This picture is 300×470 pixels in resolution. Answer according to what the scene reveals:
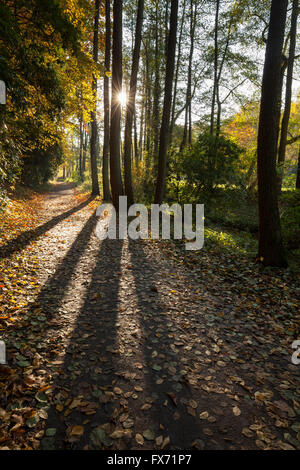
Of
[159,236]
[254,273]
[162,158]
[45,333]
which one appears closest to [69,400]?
[45,333]

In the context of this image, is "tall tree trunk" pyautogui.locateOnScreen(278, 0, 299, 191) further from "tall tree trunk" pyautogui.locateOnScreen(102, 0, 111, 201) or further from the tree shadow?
the tree shadow

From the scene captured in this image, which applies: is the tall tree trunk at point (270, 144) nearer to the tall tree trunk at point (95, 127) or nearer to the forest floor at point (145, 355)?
the forest floor at point (145, 355)

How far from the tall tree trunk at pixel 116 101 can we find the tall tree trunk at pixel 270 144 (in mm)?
6417

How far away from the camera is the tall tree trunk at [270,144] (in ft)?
18.6

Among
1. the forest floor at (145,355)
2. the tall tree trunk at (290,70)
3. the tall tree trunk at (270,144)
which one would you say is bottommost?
the forest floor at (145,355)

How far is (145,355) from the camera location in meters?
3.42

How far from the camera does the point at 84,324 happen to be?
402 centimetres

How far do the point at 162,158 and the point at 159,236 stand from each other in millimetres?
3771

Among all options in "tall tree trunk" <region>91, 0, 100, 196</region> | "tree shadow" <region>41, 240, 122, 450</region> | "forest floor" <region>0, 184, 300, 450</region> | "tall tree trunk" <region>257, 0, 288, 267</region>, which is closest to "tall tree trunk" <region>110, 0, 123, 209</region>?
"tall tree trunk" <region>91, 0, 100, 196</region>

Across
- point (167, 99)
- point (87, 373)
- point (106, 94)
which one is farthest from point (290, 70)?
point (87, 373)

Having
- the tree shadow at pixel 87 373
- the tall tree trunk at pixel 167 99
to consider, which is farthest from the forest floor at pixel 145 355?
the tall tree trunk at pixel 167 99

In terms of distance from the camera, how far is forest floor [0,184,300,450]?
7.92 ft
